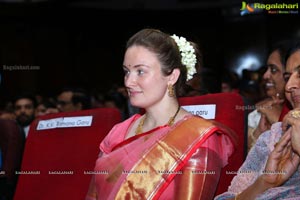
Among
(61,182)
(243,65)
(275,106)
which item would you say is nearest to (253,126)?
(275,106)

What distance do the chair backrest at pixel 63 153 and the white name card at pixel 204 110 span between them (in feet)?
1.23

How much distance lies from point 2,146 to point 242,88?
199 cm

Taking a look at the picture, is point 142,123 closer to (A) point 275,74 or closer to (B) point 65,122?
(B) point 65,122

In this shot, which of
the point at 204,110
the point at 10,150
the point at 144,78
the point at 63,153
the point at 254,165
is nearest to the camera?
the point at 254,165

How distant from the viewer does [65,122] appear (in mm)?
2314

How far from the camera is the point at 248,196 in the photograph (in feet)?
5.21

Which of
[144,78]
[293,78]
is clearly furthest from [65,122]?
[293,78]

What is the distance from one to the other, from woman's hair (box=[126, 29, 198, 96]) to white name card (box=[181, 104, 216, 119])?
0.12 m

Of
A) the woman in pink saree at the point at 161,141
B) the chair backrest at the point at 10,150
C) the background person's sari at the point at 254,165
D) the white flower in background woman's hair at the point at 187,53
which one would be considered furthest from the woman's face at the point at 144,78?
the chair backrest at the point at 10,150

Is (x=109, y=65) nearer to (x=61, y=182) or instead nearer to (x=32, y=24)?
(x=32, y=24)

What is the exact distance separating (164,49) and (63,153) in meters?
0.77

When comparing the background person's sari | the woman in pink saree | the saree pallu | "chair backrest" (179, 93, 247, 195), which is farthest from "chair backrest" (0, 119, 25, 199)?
the background person's sari

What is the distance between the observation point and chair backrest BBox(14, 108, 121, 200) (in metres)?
2.20

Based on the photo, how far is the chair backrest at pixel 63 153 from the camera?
2201 mm
